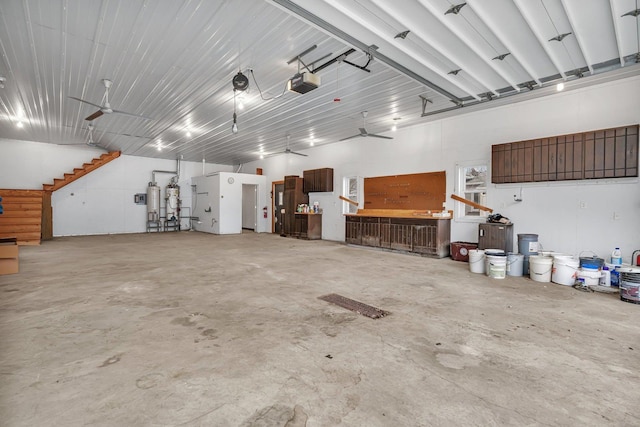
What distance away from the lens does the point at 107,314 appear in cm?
327

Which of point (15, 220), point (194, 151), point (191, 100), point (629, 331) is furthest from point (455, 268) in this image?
point (15, 220)

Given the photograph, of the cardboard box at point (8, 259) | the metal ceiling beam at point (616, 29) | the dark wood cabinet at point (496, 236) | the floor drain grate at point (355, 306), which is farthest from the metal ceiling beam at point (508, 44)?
the cardboard box at point (8, 259)

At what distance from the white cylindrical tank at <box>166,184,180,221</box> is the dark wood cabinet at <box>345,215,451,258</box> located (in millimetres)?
8772

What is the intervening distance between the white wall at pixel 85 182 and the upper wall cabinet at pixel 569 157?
13.4 metres

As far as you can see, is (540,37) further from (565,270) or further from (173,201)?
Answer: (173,201)

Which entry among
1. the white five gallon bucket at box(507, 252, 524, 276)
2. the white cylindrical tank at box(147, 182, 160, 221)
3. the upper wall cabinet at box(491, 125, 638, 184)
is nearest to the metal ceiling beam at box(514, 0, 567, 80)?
the upper wall cabinet at box(491, 125, 638, 184)

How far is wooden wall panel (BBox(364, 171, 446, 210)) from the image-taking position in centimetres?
754

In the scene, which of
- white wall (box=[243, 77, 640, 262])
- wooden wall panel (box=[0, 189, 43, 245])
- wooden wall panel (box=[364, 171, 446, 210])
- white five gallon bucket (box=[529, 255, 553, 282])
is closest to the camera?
white five gallon bucket (box=[529, 255, 553, 282])

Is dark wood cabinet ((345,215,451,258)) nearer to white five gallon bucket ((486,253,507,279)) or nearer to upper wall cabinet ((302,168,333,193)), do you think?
upper wall cabinet ((302,168,333,193))

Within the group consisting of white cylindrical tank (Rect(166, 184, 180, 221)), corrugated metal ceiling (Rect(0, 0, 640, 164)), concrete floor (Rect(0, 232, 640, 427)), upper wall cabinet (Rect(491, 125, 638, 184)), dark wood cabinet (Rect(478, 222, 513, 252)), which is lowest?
concrete floor (Rect(0, 232, 640, 427))

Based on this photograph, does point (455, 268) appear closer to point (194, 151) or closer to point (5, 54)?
point (5, 54)

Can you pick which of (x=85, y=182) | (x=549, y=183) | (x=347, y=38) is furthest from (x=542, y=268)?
(x=85, y=182)

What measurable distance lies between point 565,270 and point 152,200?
561 inches

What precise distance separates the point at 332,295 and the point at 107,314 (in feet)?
8.91
